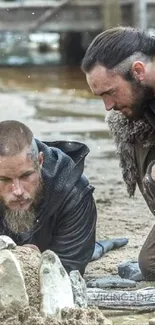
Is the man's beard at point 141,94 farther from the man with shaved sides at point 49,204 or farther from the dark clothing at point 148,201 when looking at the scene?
the man with shaved sides at point 49,204

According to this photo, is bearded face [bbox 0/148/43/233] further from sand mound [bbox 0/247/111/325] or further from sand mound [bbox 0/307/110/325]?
sand mound [bbox 0/307/110/325]

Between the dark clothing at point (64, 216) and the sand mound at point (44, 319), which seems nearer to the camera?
the sand mound at point (44, 319)

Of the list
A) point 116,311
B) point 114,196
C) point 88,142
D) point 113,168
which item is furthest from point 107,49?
point 88,142

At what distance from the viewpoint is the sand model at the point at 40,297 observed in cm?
481

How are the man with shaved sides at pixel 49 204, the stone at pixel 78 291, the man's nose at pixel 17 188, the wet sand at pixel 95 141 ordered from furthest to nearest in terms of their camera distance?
the wet sand at pixel 95 141 < the man with shaved sides at pixel 49 204 < the man's nose at pixel 17 188 < the stone at pixel 78 291

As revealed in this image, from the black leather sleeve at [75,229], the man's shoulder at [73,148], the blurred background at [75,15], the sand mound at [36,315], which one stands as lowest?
the blurred background at [75,15]

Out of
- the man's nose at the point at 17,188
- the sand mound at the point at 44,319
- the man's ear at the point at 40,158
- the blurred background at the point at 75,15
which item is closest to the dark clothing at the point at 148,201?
the man's ear at the point at 40,158

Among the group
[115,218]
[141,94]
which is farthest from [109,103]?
[115,218]

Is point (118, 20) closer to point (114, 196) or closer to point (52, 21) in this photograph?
point (52, 21)

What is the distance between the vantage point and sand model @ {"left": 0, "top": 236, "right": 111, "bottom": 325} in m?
4.81

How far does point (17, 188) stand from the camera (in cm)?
561

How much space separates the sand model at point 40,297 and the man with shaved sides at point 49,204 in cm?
71

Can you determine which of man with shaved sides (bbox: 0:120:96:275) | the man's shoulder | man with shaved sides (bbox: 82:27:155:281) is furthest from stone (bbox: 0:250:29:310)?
the man's shoulder

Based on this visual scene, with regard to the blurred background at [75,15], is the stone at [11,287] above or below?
above
